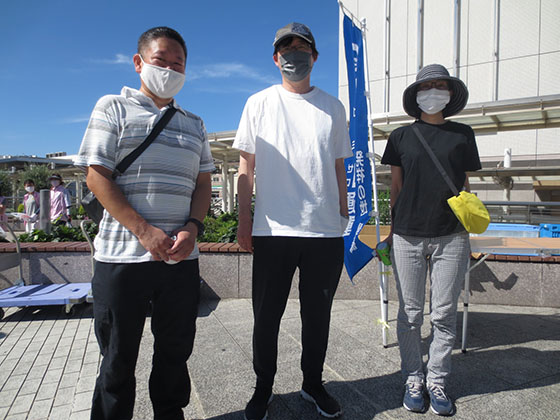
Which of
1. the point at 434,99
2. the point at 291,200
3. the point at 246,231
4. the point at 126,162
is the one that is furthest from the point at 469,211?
the point at 126,162

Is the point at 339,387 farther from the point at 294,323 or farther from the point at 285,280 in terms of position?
the point at 294,323

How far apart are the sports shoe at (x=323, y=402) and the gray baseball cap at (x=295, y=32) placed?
206 centimetres

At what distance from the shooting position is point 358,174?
141 inches

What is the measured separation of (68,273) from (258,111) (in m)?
4.03

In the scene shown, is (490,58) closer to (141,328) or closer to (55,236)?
(55,236)

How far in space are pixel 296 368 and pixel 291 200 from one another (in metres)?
1.48

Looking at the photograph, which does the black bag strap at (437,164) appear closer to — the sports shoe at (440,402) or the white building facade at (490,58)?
the sports shoe at (440,402)

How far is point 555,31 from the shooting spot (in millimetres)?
16047

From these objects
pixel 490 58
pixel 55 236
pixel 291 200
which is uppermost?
pixel 490 58

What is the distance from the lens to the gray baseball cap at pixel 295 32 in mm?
2109

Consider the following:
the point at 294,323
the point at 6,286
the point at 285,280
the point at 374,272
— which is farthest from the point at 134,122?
the point at 6,286

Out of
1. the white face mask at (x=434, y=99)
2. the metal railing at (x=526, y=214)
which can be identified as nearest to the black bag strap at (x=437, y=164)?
the white face mask at (x=434, y=99)

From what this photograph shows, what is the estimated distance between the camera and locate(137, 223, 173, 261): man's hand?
5.46ft

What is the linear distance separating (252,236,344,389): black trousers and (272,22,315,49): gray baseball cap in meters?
1.13
